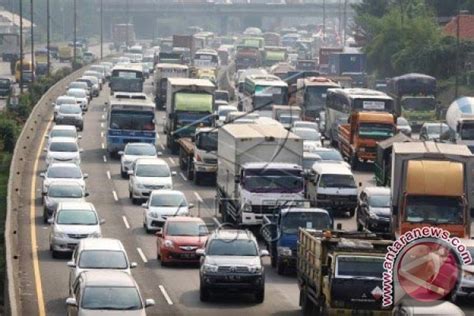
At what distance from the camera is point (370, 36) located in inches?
5625

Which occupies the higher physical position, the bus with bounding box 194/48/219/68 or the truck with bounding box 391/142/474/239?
the truck with bounding box 391/142/474/239

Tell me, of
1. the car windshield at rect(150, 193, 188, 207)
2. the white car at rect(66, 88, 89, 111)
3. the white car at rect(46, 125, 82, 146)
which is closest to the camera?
the car windshield at rect(150, 193, 188, 207)

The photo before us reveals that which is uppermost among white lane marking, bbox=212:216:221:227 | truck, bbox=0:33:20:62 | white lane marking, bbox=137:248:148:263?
white lane marking, bbox=137:248:148:263

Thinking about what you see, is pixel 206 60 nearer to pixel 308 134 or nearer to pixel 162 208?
pixel 308 134

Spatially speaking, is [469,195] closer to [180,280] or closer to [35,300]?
[180,280]

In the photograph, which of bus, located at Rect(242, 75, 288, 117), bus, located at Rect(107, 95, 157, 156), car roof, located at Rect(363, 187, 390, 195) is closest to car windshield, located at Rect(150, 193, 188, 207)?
car roof, located at Rect(363, 187, 390, 195)

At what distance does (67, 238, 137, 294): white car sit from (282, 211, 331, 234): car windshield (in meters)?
5.58

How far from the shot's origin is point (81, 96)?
9488 centimetres

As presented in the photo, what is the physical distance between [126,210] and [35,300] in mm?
18477

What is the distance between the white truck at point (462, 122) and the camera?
6688cm

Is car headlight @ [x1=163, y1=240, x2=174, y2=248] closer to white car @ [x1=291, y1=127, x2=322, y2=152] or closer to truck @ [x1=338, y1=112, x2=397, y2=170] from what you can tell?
white car @ [x1=291, y1=127, x2=322, y2=152]

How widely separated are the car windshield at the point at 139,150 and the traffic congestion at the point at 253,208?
0.13 metres

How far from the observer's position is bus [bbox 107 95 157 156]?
70.3 m

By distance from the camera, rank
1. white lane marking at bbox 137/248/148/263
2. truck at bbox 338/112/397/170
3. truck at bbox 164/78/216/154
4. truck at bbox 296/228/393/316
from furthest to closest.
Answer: truck at bbox 164/78/216/154 → truck at bbox 338/112/397/170 → white lane marking at bbox 137/248/148/263 → truck at bbox 296/228/393/316
